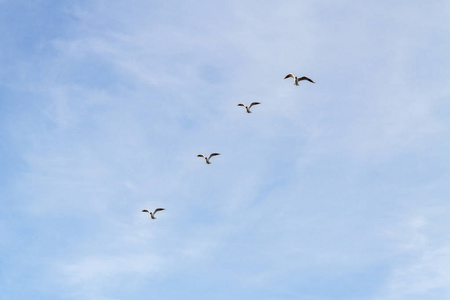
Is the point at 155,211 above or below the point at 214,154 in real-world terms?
below

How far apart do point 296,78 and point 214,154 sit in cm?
2737

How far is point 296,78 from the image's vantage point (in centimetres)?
11456

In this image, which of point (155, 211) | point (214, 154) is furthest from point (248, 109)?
point (155, 211)

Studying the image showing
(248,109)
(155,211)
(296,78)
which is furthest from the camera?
(155,211)

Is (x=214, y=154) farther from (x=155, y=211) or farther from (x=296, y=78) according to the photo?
(x=296, y=78)

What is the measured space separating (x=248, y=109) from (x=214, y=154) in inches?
526

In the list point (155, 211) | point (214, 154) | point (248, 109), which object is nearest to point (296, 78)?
point (248, 109)

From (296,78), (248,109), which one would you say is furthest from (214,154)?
(296,78)

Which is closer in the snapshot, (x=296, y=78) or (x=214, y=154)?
(x=296, y=78)

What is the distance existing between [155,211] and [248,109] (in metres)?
32.3

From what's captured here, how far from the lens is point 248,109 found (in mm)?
124938

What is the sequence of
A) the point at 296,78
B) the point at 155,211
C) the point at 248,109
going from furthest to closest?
the point at 155,211 < the point at 248,109 < the point at 296,78

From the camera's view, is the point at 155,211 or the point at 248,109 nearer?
the point at 248,109

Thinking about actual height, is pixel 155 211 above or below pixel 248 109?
below
